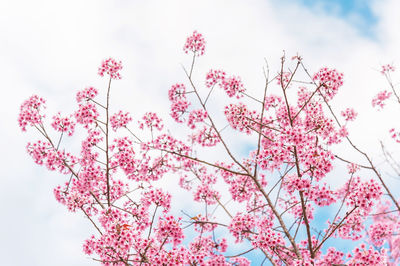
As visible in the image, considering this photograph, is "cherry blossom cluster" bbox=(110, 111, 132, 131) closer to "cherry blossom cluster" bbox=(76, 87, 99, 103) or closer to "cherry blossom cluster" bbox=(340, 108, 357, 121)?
"cherry blossom cluster" bbox=(76, 87, 99, 103)

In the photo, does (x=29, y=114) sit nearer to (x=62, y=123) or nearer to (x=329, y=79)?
(x=62, y=123)

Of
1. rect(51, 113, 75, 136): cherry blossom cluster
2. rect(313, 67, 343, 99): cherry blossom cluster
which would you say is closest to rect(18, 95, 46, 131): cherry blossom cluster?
rect(51, 113, 75, 136): cherry blossom cluster

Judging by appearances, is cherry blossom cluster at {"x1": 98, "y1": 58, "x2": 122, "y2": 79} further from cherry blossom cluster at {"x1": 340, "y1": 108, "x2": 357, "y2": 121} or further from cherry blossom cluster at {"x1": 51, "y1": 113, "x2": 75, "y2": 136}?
cherry blossom cluster at {"x1": 340, "y1": 108, "x2": 357, "y2": 121}

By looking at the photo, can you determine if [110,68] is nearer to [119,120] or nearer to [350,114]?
[119,120]

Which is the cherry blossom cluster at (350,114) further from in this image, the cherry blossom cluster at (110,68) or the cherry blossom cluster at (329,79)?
the cherry blossom cluster at (110,68)

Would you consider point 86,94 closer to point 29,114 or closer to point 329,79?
point 29,114

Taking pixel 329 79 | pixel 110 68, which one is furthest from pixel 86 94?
pixel 329 79

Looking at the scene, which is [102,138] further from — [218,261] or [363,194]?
[363,194]

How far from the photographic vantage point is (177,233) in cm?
766

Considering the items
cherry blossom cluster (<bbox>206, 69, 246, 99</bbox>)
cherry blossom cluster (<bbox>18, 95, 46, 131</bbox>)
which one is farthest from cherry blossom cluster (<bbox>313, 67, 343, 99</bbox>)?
cherry blossom cluster (<bbox>18, 95, 46, 131</bbox>)

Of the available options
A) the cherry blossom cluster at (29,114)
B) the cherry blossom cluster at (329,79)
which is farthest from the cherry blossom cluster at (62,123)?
the cherry blossom cluster at (329,79)

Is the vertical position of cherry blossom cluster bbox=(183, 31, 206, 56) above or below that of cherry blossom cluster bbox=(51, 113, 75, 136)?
above

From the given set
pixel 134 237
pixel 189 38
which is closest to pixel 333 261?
pixel 134 237

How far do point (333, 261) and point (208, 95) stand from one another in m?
4.50
